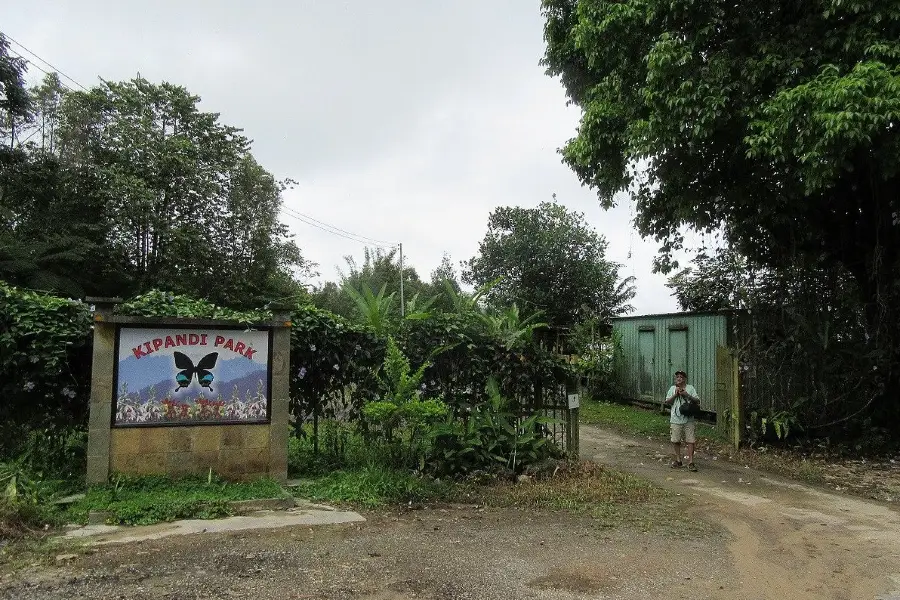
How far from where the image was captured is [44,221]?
18828 mm

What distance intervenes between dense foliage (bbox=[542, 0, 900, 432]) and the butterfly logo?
6359mm

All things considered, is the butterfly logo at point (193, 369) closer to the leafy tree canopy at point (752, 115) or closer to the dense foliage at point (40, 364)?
the dense foliage at point (40, 364)

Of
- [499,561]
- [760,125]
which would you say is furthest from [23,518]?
[760,125]

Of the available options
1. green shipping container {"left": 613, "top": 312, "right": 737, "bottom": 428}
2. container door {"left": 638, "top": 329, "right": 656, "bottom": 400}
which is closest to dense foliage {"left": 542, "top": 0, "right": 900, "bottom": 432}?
green shipping container {"left": 613, "top": 312, "right": 737, "bottom": 428}

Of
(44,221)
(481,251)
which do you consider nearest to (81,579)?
(44,221)

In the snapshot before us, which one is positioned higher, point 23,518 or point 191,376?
point 191,376

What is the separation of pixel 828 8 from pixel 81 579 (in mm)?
9906

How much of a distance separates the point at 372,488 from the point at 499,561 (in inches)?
84.9

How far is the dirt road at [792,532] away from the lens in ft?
14.8

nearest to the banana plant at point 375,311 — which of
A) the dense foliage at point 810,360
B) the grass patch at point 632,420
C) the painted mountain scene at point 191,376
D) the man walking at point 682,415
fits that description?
the painted mountain scene at point 191,376

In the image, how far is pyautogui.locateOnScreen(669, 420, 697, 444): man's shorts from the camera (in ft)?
29.6

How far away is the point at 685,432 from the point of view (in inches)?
356

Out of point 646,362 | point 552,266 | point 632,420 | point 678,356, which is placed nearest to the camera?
point 632,420

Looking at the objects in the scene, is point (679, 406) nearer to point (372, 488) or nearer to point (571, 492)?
point (571, 492)
